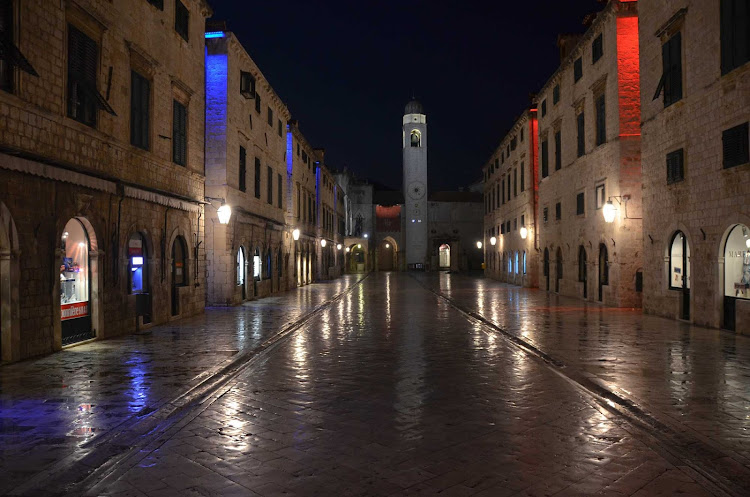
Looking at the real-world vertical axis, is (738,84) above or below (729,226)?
above

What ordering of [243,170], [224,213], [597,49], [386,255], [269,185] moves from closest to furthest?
[224,213] < [597,49] < [243,170] < [269,185] < [386,255]

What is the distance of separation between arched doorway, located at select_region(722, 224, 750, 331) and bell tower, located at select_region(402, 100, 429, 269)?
54.8 meters

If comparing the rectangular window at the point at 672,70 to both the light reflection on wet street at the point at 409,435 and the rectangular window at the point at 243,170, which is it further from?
the rectangular window at the point at 243,170

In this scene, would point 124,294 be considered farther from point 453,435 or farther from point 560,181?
point 560,181

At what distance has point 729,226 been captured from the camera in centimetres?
1271

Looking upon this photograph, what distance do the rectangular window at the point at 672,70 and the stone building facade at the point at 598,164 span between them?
357 centimetres

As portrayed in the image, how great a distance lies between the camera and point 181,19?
1636 centimetres

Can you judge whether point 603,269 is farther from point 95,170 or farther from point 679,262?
point 95,170

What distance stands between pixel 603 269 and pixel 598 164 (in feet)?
13.1

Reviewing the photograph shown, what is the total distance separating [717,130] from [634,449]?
10782 millimetres

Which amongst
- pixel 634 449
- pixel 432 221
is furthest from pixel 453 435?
pixel 432 221

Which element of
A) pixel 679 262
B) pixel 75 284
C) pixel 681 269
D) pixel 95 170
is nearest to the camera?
pixel 75 284

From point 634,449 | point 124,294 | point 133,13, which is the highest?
point 133,13

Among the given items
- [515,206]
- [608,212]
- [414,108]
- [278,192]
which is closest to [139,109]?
[278,192]
